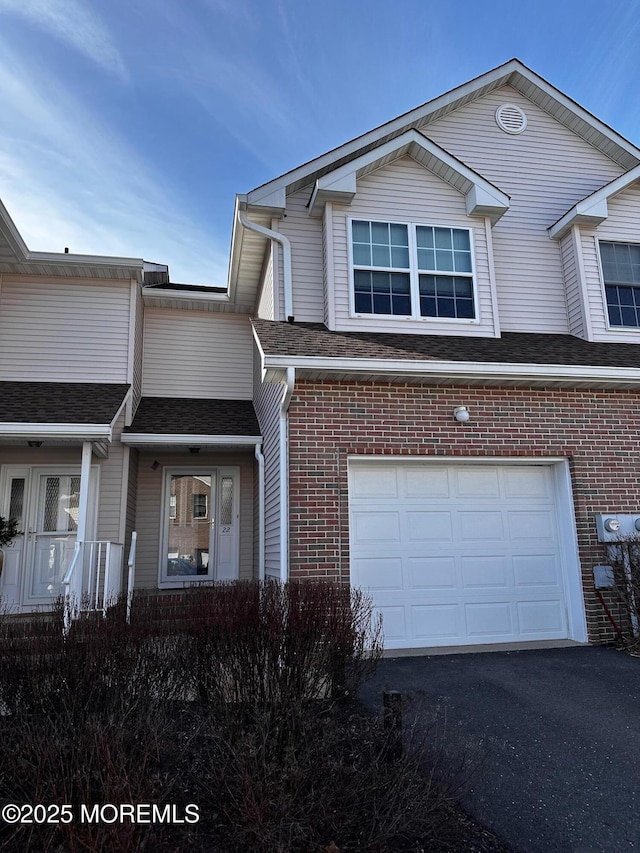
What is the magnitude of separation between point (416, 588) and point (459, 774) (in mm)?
3480

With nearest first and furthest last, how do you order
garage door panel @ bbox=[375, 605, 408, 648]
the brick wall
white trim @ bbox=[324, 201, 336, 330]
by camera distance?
the brick wall < garage door panel @ bbox=[375, 605, 408, 648] < white trim @ bbox=[324, 201, 336, 330]

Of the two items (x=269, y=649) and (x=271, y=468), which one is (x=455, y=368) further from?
(x=269, y=649)

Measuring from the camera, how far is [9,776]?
2836 mm

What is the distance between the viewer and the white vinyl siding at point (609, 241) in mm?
8617

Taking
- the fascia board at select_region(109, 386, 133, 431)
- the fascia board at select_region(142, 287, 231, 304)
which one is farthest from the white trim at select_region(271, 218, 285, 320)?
the fascia board at select_region(142, 287, 231, 304)

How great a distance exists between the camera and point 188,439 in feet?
30.5

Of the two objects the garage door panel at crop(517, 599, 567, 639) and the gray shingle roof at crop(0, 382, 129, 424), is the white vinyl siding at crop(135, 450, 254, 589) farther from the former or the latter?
the garage door panel at crop(517, 599, 567, 639)

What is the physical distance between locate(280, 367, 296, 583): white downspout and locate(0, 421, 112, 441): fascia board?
8.87ft

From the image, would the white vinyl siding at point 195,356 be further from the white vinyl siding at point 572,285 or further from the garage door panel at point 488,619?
the garage door panel at point 488,619

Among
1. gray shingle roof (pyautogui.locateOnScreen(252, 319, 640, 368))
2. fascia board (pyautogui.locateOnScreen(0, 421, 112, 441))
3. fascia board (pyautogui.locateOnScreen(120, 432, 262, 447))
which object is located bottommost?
fascia board (pyautogui.locateOnScreen(0, 421, 112, 441))

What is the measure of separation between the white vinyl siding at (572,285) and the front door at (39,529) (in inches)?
309

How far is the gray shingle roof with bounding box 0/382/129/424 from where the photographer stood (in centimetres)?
792

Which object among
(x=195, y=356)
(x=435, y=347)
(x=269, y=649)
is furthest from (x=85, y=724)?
(x=195, y=356)

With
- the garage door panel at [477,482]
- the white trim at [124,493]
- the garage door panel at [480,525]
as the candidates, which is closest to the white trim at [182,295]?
the white trim at [124,493]
